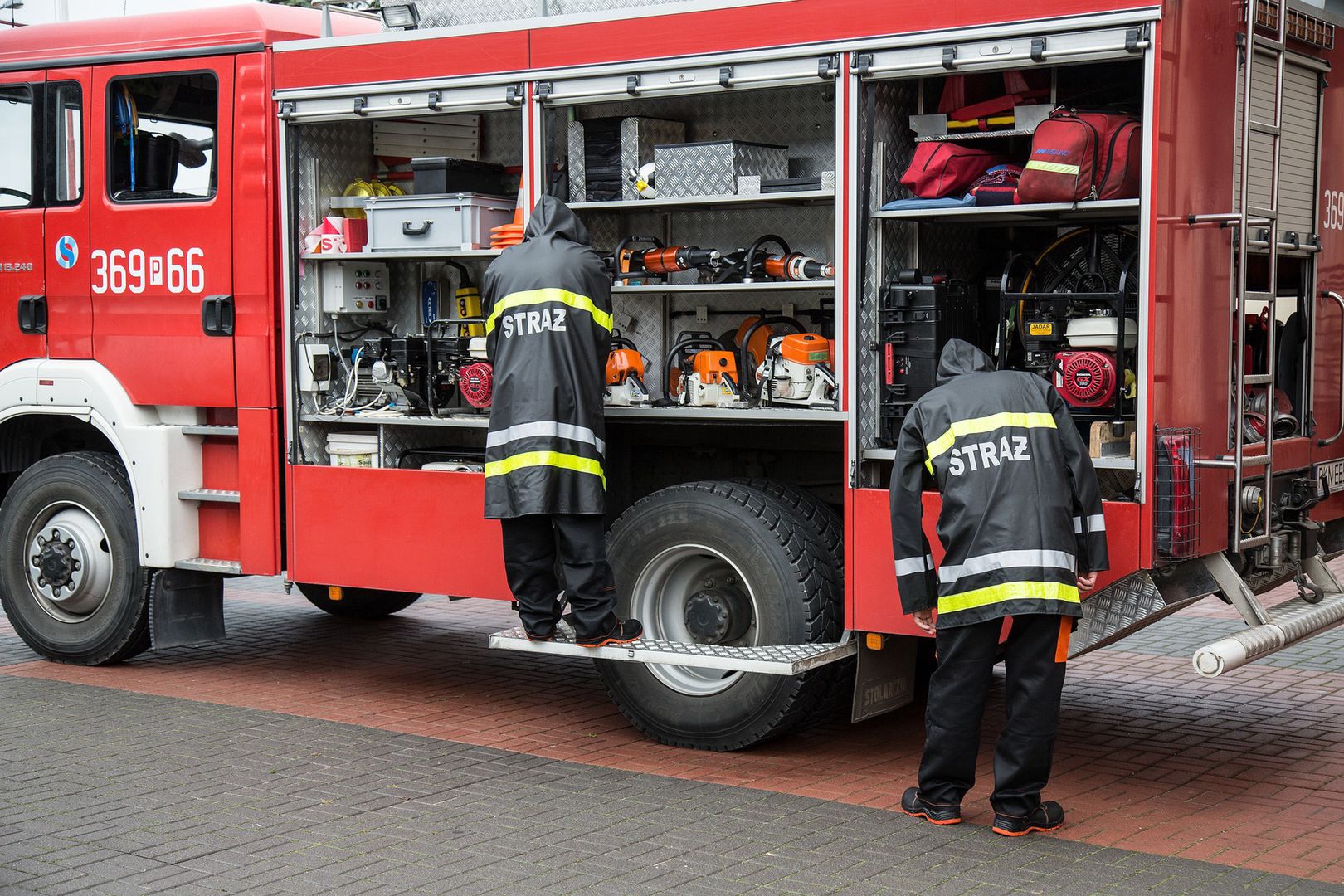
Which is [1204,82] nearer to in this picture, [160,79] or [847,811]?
[847,811]

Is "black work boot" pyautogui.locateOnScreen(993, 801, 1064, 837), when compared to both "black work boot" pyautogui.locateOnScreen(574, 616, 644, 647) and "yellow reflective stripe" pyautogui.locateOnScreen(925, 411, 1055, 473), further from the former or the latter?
"black work boot" pyautogui.locateOnScreen(574, 616, 644, 647)

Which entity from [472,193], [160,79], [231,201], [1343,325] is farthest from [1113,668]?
[160,79]

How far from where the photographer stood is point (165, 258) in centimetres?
763

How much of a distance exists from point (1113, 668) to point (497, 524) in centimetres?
Answer: 344

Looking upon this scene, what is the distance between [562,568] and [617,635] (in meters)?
0.37

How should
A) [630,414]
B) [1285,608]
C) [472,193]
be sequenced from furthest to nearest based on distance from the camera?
[472,193] < [630,414] < [1285,608]

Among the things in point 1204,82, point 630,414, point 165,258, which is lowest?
point 630,414

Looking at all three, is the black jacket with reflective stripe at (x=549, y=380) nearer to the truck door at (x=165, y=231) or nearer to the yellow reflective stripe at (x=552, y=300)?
the yellow reflective stripe at (x=552, y=300)

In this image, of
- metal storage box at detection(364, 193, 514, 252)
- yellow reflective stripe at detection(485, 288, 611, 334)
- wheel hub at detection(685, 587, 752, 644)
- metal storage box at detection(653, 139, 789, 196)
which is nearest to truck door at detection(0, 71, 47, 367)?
metal storage box at detection(364, 193, 514, 252)

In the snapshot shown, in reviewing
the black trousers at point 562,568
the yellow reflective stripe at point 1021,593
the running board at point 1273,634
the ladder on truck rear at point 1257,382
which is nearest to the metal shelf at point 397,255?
the black trousers at point 562,568

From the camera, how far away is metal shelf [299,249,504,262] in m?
7.03

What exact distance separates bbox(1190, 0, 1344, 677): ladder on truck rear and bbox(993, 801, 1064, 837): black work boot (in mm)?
732

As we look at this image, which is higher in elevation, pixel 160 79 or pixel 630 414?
pixel 160 79

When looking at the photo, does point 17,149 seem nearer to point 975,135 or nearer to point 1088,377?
point 975,135
